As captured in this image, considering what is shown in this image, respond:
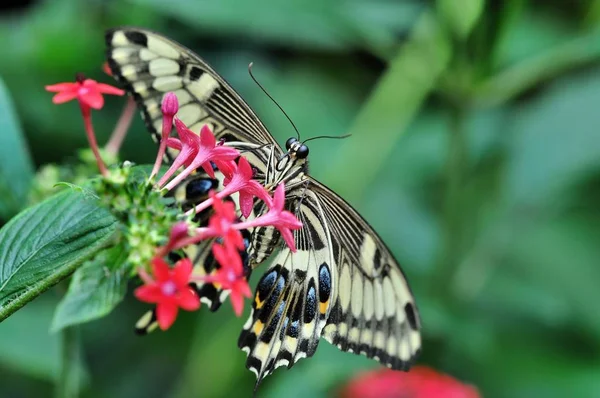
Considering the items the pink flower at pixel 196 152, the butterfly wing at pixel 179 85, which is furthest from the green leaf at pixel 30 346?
the pink flower at pixel 196 152

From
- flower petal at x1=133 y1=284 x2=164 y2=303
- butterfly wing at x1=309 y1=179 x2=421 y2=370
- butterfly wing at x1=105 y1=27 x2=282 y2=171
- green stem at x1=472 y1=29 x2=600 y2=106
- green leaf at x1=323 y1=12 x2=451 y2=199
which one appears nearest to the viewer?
flower petal at x1=133 y1=284 x2=164 y2=303

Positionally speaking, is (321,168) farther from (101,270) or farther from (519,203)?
(101,270)

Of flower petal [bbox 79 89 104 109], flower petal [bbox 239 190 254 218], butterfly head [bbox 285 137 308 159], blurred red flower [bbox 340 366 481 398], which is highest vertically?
butterfly head [bbox 285 137 308 159]

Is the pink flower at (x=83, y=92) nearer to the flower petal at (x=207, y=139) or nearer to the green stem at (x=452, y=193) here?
the flower petal at (x=207, y=139)

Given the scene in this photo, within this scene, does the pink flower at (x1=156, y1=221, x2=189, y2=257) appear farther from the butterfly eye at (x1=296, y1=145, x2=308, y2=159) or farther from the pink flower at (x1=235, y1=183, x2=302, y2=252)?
the butterfly eye at (x1=296, y1=145, x2=308, y2=159)

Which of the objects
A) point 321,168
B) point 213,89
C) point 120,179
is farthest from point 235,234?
point 321,168

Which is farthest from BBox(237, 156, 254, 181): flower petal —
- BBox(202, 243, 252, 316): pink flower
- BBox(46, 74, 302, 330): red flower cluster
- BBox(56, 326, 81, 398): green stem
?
BBox(56, 326, 81, 398): green stem

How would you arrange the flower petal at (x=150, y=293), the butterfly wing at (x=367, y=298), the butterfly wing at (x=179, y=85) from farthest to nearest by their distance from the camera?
the butterfly wing at (x=367, y=298) < the butterfly wing at (x=179, y=85) < the flower petal at (x=150, y=293)
